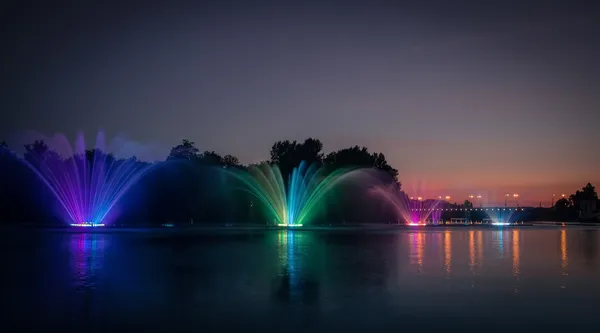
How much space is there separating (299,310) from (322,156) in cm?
8873

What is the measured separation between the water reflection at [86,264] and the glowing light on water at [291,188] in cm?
3171

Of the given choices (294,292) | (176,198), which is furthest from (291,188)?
(294,292)

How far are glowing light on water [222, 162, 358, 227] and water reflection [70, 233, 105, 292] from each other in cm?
3171

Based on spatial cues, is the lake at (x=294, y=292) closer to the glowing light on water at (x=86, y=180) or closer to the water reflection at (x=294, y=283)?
the water reflection at (x=294, y=283)

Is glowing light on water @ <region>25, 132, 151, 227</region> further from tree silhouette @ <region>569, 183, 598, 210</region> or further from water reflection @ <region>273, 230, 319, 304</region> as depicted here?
tree silhouette @ <region>569, 183, 598, 210</region>

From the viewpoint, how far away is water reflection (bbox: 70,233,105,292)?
15.3 metres

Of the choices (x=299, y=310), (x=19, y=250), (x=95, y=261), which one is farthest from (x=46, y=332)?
(x=19, y=250)

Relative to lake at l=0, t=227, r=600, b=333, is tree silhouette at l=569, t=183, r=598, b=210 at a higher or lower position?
higher

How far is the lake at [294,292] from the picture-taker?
10680mm

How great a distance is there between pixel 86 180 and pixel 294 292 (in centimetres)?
4959

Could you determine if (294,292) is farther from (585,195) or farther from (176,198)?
(585,195)

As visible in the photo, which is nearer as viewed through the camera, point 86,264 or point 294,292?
point 294,292

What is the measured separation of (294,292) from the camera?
14.0 metres

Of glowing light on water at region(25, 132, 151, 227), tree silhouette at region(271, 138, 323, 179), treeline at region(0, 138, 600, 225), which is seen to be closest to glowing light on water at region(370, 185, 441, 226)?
treeline at region(0, 138, 600, 225)
